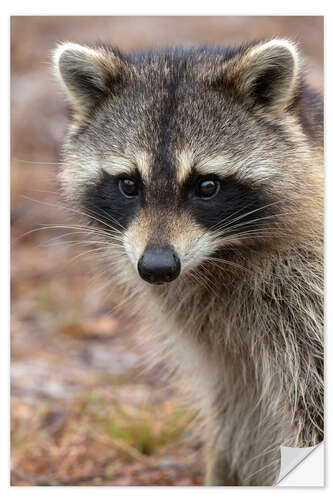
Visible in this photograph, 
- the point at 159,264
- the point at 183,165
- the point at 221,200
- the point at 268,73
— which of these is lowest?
the point at 159,264

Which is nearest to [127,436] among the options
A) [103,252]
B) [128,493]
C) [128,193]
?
[128,493]

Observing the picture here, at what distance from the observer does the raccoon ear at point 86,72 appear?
3.48 metres

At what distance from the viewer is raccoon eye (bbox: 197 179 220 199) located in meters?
3.30

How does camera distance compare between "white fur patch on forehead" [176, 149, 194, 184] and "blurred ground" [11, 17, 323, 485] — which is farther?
"blurred ground" [11, 17, 323, 485]

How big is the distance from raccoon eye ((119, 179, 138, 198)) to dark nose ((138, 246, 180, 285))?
0.32m

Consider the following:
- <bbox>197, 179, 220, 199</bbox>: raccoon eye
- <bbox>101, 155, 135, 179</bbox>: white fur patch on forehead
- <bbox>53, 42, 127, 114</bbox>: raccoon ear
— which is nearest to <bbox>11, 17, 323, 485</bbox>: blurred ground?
<bbox>53, 42, 127, 114</bbox>: raccoon ear

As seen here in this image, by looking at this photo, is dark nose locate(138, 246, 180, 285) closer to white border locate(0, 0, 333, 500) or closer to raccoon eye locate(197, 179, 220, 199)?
raccoon eye locate(197, 179, 220, 199)

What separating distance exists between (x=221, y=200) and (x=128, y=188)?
0.37m

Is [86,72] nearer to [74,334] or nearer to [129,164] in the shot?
[129,164]

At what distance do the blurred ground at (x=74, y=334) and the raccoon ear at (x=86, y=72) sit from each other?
407mm

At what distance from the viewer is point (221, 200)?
3.34m

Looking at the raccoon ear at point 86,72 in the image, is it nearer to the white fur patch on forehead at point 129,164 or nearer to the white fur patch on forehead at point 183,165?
the white fur patch on forehead at point 129,164
